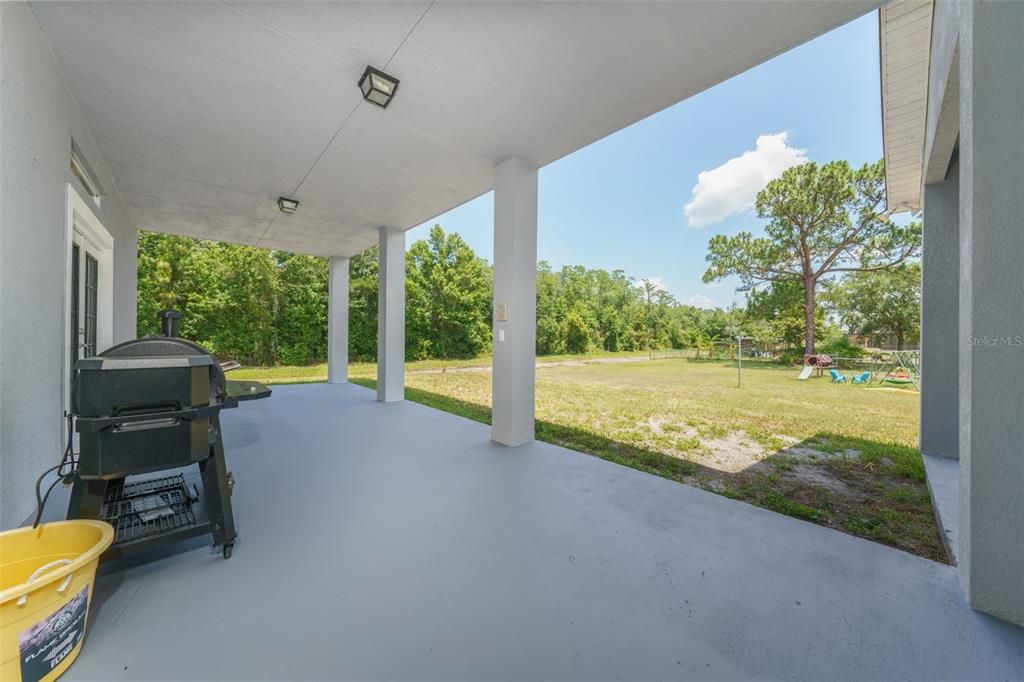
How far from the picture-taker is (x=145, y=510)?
186 cm

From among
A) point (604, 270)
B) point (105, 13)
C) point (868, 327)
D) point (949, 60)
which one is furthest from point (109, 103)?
point (604, 270)

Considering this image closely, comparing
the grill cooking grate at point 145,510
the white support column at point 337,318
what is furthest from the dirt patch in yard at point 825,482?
the white support column at point 337,318

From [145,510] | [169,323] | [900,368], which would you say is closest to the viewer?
[145,510]

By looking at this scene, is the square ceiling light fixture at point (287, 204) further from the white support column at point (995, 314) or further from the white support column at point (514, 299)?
the white support column at point (995, 314)

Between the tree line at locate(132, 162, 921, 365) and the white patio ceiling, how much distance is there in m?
9.85

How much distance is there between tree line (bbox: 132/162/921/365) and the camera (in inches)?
423

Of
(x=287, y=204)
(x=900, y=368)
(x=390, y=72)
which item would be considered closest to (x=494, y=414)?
(x=390, y=72)

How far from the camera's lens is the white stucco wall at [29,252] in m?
1.78

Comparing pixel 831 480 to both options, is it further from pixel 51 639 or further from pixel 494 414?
pixel 51 639

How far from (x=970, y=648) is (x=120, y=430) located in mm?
3292

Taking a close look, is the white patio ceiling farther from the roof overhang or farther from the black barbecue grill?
the black barbecue grill

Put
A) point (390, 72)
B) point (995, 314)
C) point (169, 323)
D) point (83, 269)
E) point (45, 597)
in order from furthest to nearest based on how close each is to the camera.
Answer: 1. point (83, 269)
2. point (390, 72)
3. point (169, 323)
4. point (995, 314)
5. point (45, 597)

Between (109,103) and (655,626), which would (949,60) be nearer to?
(655,626)

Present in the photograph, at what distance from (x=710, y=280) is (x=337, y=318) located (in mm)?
12489
